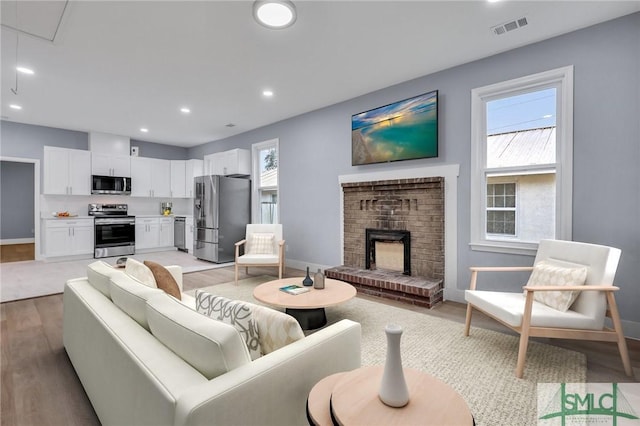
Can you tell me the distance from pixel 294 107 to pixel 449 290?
11.8 feet

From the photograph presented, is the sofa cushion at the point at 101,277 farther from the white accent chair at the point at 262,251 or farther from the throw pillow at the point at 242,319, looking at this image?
the white accent chair at the point at 262,251

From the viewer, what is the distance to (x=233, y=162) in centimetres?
639

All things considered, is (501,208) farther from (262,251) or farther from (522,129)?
(262,251)

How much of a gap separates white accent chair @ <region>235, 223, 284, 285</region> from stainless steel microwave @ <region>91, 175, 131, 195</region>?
3.69 metres

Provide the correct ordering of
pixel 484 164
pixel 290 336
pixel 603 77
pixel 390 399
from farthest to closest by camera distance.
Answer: pixel 484 164, pixel 603 77, pixel 290 336, pixel 390 399

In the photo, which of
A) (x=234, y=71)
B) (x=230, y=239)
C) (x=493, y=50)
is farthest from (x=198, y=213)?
(x=493, y=50)

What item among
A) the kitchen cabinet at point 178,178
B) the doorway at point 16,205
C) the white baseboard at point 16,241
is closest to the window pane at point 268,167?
the kitchen cabinet at point 178,178

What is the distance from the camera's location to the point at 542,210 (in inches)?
123

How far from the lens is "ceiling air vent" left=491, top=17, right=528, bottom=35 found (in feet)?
8.93

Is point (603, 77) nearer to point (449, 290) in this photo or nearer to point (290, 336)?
point (449, 290)

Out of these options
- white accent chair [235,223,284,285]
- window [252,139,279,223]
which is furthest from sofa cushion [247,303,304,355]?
window [252,139,279,223]

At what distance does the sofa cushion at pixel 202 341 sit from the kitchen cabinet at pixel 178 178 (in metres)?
7.19

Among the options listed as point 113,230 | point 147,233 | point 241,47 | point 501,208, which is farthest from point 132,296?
point 147,233

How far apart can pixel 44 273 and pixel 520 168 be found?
23.0 feet
